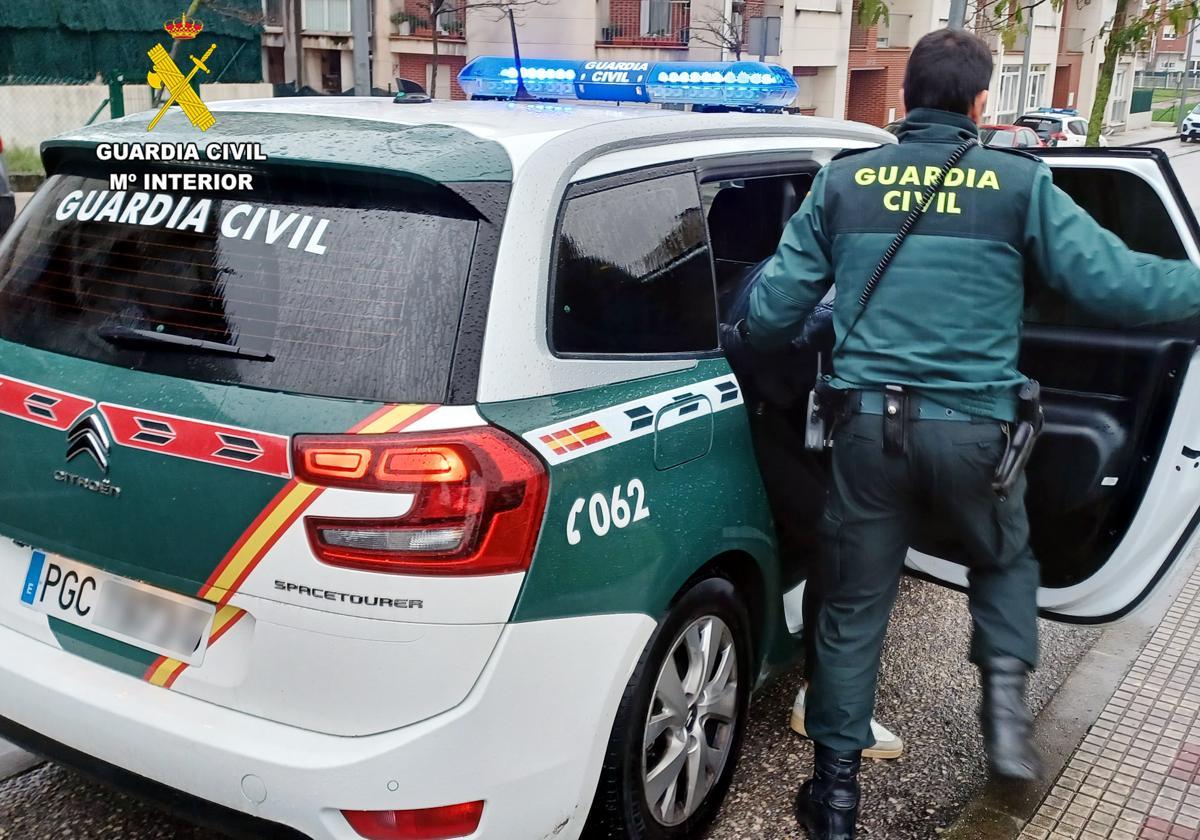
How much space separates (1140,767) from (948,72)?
203 centimetres

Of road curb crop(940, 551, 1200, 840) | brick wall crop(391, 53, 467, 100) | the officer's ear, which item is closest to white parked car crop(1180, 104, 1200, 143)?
brick wall crop(391, 53, 467, 100)

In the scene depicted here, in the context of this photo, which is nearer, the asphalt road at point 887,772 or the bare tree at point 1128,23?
the asphalt road at point 887,772

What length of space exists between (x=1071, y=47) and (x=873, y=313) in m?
53.6

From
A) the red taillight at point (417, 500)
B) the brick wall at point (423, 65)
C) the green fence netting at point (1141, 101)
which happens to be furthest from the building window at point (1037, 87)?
the red taillight at point (417, 500)

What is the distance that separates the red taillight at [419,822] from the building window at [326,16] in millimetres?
30688

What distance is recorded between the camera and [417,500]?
2.12 meters

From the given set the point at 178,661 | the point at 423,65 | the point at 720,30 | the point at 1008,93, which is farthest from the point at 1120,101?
the point at 178,661

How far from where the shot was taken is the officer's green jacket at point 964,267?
8.66 feet

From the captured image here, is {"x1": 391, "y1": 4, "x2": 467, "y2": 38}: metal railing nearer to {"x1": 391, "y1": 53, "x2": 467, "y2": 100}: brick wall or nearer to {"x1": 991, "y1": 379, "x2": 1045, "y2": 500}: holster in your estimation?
{"x1": 391, "y1": 53, "x2": 467, "y2": 100}: brick wall

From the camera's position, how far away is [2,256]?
280cm

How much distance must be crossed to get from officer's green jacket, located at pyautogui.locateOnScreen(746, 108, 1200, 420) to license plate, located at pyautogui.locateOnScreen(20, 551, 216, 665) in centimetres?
154

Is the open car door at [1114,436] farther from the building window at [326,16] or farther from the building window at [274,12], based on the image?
the building window at [274,12]

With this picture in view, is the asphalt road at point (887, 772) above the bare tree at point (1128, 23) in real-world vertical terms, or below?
below

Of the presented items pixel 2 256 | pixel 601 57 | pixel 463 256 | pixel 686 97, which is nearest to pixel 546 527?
pixel 463 256
